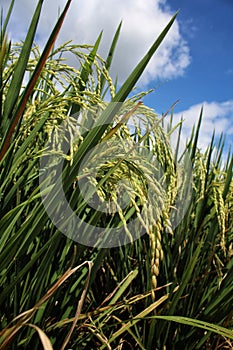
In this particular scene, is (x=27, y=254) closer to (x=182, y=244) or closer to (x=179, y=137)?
(x=182, y=244)

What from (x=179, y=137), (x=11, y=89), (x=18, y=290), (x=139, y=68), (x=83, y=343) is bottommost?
(x=83, y=343)

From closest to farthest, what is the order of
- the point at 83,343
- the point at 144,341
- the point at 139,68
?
the point at 139,68 < the point at 83,343 < the point at 144,341

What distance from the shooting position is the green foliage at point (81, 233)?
3.02ft

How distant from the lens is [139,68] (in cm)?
90

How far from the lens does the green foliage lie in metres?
0.92

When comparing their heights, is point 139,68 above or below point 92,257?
above

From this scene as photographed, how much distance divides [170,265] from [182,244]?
149 millimetres

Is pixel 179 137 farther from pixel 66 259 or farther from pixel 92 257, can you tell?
pixel 66 259

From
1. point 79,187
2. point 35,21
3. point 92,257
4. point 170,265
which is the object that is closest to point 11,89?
point 35,21

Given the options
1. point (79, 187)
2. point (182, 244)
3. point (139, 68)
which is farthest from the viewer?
point (182, 244)

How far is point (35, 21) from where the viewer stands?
38.4 inches

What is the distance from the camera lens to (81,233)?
1250 mm

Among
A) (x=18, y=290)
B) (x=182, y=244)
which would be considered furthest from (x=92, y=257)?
(x=182, y=244)

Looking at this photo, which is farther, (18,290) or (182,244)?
(182,244)
